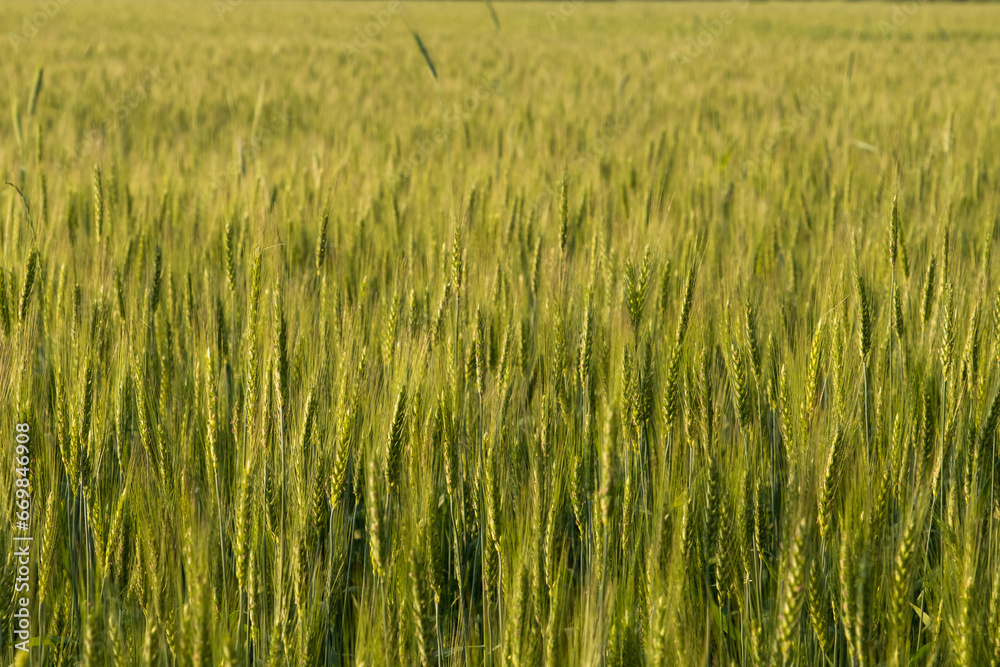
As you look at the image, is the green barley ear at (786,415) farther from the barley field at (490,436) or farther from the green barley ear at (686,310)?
the green barley ear at (686,310)

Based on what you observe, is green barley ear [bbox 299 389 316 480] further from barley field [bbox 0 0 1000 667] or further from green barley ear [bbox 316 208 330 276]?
green barley ear [bbox 316 208 330 276]

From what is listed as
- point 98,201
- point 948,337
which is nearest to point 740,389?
point 948,337

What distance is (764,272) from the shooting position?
7.30 ft

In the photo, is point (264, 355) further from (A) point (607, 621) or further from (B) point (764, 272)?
(B) point (764, 272)

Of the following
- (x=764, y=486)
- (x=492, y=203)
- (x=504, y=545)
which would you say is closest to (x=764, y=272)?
(x=492, y=203)
